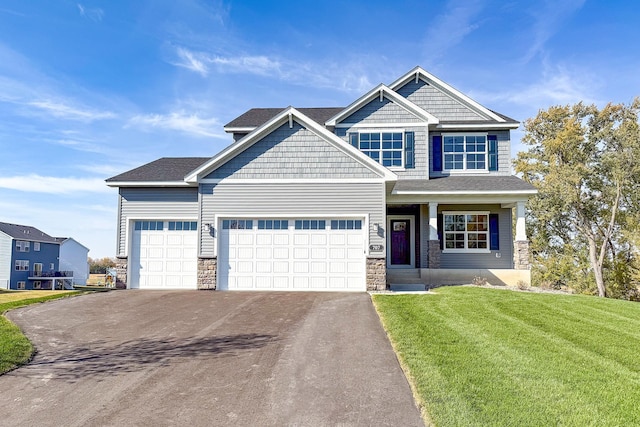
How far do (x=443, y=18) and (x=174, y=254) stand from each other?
1337cm

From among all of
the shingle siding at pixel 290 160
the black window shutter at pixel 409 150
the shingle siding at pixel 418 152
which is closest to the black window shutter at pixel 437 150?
the shingle siding at pixel 418 152

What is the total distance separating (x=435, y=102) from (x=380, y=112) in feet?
9.66

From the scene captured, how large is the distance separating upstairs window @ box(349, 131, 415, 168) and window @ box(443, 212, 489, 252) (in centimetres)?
302

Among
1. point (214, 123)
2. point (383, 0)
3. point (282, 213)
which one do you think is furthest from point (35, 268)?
point (383, 0)

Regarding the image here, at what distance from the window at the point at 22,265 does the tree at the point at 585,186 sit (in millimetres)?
48080

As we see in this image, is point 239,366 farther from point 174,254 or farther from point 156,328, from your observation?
point 174,254

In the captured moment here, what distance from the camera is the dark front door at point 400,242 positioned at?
56.2 feet

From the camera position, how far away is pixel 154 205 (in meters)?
14.5

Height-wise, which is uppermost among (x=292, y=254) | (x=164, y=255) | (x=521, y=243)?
(x=521, y=243)

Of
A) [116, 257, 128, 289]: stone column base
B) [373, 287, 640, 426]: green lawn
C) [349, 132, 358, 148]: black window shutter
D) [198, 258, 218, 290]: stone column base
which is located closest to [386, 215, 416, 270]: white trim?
[349, 132, 358, 148]: black window shutter

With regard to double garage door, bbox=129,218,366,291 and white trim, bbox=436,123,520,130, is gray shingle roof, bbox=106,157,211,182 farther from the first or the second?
white trim, bbox=436,123,520,130

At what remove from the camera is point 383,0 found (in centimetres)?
1458

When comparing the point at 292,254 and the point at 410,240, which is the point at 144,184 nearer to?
the point at 292,254

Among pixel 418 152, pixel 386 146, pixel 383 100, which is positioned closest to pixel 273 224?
pixel 386 146
